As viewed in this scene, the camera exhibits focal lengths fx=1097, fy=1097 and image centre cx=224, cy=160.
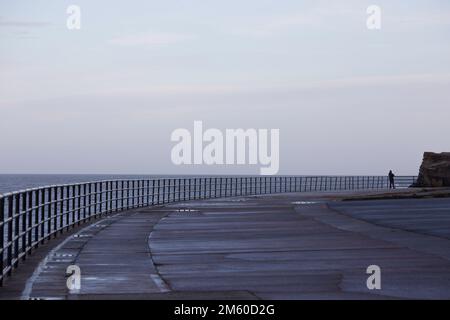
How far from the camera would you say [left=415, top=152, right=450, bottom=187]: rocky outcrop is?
79206mm

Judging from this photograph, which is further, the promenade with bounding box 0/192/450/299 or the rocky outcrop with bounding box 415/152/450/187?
the rocky outcrop with bounding box 415/152/450/187

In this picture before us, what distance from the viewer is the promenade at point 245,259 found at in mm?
13578

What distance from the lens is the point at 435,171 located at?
80.1m

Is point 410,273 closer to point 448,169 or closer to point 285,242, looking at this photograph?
point 285,242

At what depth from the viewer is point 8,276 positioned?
15.5 m

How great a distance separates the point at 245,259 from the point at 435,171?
209 ft

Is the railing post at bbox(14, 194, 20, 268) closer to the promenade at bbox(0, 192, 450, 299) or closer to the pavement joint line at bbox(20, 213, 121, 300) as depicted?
the promenade at bbox(0, 192, 450, 299)

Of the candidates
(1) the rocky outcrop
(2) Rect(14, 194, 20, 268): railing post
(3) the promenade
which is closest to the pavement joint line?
(3) the promenade

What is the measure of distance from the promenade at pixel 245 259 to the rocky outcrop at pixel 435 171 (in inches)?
1938

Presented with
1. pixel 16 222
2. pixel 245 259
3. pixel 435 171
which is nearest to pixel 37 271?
pixel 16 222

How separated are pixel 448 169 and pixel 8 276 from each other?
2638 inches

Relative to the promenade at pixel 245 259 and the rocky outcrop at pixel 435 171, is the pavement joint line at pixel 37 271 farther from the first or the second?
the rocky outcrop at pixel 435 171

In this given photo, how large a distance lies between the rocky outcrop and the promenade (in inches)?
1938
